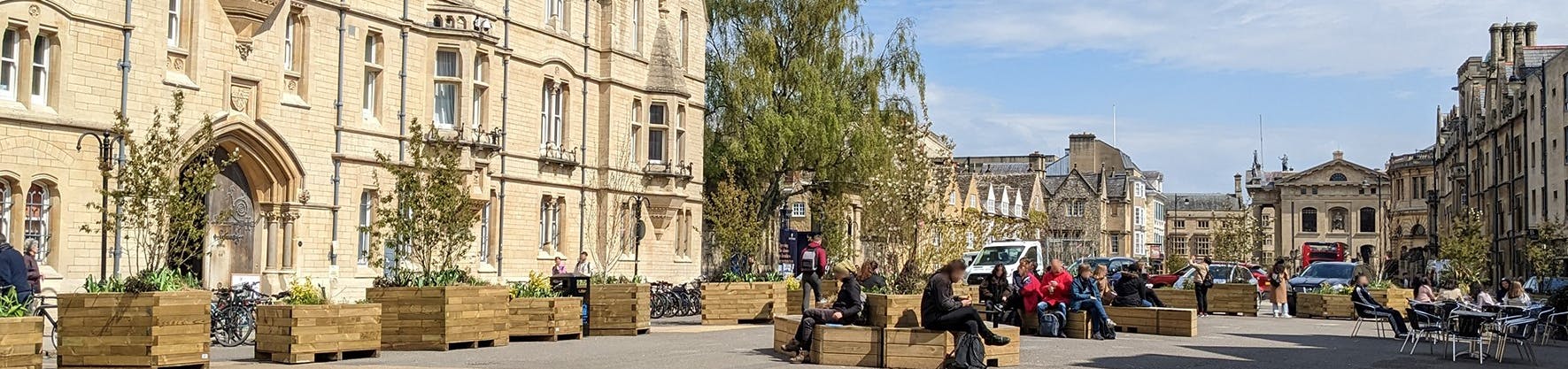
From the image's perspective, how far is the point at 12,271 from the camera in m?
16.8

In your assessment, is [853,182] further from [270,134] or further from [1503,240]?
[1503,240]

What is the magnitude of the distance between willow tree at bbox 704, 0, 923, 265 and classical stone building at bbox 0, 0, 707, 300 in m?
2.38

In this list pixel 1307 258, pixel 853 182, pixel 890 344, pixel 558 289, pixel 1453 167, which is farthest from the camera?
pixel 1307 258

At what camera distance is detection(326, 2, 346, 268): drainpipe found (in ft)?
93.9

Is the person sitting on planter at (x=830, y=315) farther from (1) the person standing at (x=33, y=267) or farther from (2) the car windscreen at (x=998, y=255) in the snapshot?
(2) the car windscreen at (x=998, y=255)

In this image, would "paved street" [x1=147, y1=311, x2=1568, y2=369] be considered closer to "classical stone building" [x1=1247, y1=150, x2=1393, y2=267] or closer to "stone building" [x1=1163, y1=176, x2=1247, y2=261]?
"classical stone building" [x1=1247, y1=150, x2=1393, y2=267]

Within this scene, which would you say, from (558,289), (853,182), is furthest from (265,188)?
(853,182)

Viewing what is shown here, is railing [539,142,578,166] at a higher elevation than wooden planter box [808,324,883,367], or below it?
higher

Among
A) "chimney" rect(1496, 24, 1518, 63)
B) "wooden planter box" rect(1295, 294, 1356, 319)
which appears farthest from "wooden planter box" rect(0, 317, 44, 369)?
"chimney" rect(1496, 24, 1518, 63)

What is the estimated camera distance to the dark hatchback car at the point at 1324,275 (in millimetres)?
40906

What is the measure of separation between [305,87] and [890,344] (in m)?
15.0

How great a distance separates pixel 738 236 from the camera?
3694cm

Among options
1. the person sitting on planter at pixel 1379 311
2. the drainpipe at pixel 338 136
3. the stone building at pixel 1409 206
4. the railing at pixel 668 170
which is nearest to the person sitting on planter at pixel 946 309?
the person sitting on planter at pixel 1379 311

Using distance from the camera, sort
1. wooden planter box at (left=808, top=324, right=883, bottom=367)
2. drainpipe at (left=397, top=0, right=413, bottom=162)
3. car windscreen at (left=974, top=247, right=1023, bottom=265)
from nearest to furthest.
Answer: wooden planter box at (left=808, top=324, right=883, bottom=367)
drainpipe at (left=397, top=0, right=413, bottom=162)
car windscreen at (left=974, top=247, right=1023, bottom=265)
